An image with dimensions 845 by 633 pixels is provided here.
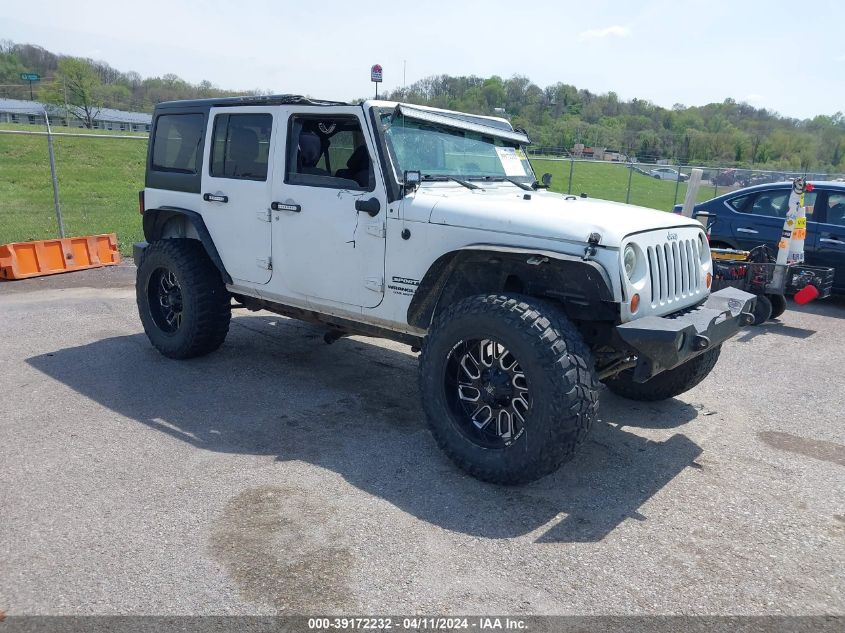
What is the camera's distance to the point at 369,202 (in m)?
4.38

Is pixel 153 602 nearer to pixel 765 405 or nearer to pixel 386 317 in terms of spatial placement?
pixel 386 317

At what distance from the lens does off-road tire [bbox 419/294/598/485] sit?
3500 mm

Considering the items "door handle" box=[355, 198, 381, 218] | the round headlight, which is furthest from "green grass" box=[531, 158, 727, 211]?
the round headlight

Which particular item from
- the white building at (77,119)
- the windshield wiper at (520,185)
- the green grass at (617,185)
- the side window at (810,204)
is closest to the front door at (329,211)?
the windshield wiper at (520,185)

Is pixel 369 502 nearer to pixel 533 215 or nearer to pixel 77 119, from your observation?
pixel 533 215

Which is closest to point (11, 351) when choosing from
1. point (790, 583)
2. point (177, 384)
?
point (177, 384)

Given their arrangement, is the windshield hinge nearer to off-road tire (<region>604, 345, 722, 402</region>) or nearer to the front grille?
the front grille

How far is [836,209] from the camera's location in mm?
9234

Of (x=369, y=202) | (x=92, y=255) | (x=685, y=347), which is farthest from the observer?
(x=92, y=255)

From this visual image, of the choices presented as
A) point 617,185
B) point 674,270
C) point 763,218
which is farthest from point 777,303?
point 617,185

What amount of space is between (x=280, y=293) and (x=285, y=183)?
830 mm

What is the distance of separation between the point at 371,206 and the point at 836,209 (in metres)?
7.73

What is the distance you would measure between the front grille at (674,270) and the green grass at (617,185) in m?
15.2

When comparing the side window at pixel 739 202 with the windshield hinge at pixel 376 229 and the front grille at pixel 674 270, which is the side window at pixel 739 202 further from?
the windshield hinge at pixel 376 229
